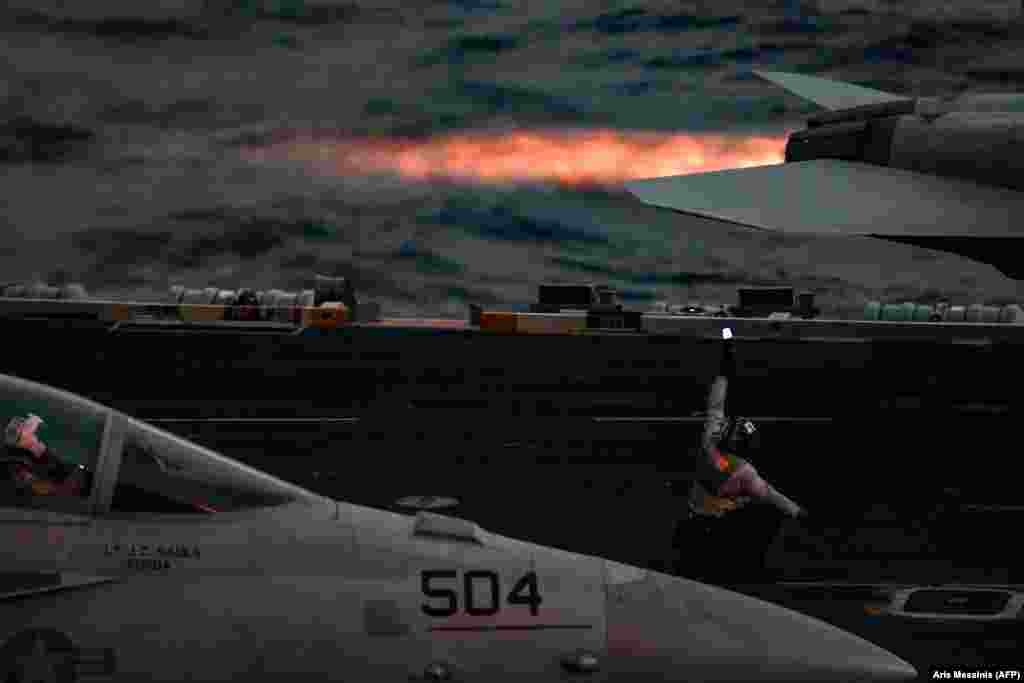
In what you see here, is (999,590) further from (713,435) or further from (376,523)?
(376,523)

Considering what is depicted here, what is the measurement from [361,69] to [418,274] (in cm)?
1391

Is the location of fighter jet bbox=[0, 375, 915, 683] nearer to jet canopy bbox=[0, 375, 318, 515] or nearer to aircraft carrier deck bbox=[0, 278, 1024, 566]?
jet canopy bbox=[0, 375, 318, 515]

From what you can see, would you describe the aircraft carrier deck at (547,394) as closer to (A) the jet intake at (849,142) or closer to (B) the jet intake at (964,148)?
(B) the jet intake at (964,148)

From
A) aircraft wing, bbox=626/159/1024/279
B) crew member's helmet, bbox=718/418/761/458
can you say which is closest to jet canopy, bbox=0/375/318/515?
crew member's helmet, bbox=718/418/761/458

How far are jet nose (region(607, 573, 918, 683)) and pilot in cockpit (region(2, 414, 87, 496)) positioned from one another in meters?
2.71

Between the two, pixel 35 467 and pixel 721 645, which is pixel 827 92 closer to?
pixel 721 645

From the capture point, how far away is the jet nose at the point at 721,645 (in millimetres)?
7578

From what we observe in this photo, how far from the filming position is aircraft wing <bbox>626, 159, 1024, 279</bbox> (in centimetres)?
2767

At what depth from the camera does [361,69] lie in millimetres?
89875

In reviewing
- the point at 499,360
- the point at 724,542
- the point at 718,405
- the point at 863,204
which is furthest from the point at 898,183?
the point at 724,542

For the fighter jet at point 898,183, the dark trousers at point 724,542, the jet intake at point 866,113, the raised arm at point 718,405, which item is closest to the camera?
the raised arm at point 718,405

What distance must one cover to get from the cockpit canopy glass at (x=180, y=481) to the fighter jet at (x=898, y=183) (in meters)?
19.8

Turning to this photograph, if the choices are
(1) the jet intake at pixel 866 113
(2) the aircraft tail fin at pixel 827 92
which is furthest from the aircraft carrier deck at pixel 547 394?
(2) the aircraft tail fin at pixel 827 92

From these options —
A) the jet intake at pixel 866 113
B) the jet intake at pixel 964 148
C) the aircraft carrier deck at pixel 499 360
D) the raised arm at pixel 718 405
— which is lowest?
the aircraft carrier deck at pixel 499 360
